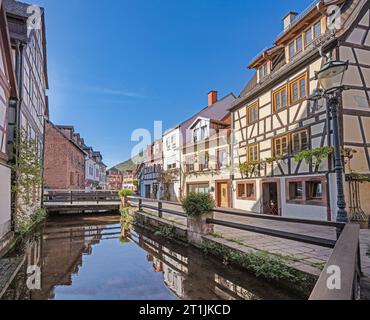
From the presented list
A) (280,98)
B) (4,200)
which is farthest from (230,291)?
(280,98)

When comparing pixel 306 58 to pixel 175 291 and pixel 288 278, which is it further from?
pixel 175 291

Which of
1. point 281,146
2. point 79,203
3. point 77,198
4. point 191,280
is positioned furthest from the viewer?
point 77,198

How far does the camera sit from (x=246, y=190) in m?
14.3

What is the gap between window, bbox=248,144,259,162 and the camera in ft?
43.8

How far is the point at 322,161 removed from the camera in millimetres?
9148

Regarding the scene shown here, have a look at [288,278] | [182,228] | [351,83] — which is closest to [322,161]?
[351,83]

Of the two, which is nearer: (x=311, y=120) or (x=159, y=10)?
(x=311, y=120)

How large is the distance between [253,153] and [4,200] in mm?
11342

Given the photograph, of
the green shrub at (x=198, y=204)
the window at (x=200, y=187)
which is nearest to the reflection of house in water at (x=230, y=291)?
the green shrub at (x=198, y=204)

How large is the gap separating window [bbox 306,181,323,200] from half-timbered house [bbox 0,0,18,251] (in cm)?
1058

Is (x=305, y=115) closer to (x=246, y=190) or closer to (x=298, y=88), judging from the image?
(x=298, y=88)

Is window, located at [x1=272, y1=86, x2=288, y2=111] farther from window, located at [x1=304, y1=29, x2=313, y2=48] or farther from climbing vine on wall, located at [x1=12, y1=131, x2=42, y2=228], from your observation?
climbing vine on wall, located at [x1=12, y1=131, x2=42, y2=228]

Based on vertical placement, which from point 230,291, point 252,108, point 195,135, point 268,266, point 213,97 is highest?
point 213,97

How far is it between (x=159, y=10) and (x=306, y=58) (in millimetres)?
6515
